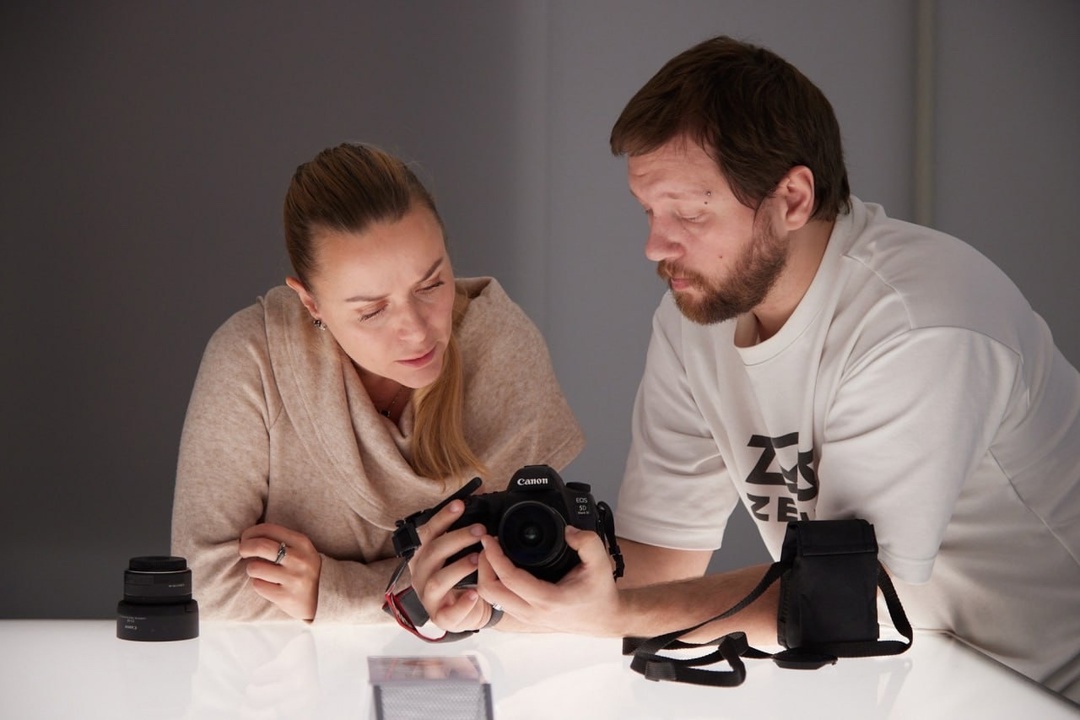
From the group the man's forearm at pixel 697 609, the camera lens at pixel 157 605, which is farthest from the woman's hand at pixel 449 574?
the camera lens at pixel 157 605

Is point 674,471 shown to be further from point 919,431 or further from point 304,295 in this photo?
point 304,295

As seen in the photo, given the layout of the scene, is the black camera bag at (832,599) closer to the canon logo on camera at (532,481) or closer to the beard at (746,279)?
the canon logo on camera at (532,481)

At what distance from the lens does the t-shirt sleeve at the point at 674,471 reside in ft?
5.20

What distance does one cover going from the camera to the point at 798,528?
3.98ft

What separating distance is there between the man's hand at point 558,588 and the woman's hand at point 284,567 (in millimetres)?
322

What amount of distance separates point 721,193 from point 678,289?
0.40 ft

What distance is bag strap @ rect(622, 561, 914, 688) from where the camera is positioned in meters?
1.13

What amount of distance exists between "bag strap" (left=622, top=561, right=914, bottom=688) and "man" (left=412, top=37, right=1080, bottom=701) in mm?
47

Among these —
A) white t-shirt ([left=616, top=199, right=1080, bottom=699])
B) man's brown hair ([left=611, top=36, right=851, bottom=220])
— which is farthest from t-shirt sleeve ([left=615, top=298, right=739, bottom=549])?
man's brown hair ([left=611, top=36, right=851, bottom=220])

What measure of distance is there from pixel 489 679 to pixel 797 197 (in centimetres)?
65

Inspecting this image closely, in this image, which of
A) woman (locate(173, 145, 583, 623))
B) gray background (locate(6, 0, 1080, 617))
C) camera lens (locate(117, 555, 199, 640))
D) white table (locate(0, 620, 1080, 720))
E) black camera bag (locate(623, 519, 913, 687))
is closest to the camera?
white table (locate(0, 620, 1080, 720))

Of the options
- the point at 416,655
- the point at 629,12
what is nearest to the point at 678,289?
the point at 416,655

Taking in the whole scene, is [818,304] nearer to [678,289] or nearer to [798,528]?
[678,289]

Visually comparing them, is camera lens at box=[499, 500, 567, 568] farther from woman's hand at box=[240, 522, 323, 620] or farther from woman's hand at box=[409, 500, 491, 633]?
woman's hand at box=[240, 522, 323, 620]
